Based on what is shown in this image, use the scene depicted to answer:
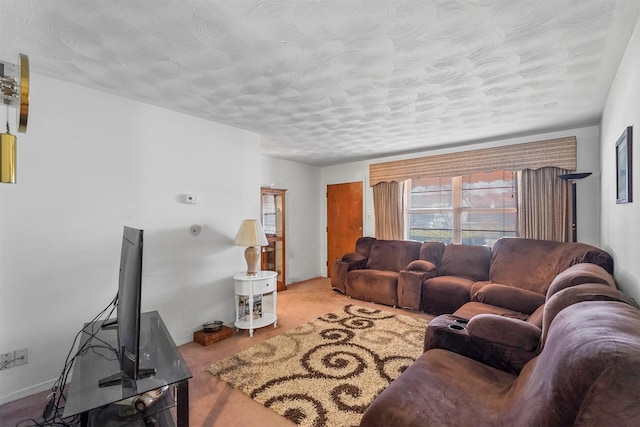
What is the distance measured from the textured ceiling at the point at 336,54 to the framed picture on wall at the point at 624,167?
0.57m

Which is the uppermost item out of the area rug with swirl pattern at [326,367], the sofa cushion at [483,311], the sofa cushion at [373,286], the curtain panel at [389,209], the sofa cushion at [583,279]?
the curtain panel at [389,209]

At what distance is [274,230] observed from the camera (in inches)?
194

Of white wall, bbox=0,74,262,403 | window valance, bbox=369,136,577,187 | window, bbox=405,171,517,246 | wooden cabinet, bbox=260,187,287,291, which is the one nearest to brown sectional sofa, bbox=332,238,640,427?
window, bbox=405,171,517,246

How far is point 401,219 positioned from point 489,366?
3204mm

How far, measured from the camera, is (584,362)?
2.61 ft

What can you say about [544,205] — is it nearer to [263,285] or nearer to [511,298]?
[511,298]

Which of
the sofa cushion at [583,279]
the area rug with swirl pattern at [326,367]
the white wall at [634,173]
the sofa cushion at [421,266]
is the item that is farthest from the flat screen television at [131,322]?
the sofa cushion at [421,266]

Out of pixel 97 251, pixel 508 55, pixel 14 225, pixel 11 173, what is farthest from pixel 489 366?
pixel 14 225

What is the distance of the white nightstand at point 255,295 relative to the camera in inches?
120

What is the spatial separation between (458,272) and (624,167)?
226 cm

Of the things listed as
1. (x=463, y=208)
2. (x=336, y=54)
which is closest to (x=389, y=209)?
(x=463, y=208)

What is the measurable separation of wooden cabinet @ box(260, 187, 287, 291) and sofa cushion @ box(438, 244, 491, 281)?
2503mm

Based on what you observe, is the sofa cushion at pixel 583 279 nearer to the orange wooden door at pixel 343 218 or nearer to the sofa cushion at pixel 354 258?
the sofa cushion at pixel 354 258

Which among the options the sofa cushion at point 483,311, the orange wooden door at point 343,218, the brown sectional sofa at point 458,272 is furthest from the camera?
the orange wooden door at point 343,218
